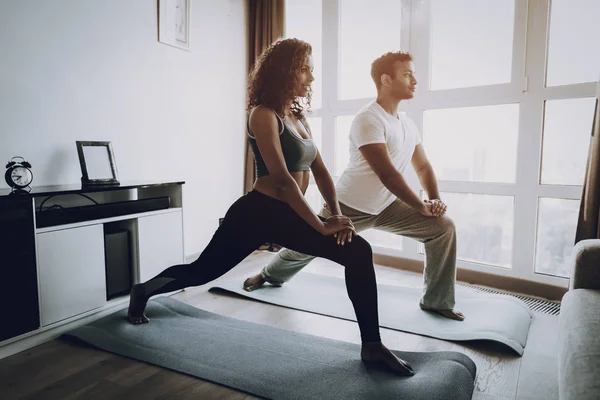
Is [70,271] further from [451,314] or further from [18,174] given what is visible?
[451,314]

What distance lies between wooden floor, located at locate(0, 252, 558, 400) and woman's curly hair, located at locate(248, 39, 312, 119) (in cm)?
106

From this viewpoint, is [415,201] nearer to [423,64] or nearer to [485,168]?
[485,168]

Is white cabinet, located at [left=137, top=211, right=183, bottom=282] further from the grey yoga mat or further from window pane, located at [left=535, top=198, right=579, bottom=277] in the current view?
window pane, located at [left=535, top=198, right=579, bottom=277]

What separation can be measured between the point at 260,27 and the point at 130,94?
4.71 ft

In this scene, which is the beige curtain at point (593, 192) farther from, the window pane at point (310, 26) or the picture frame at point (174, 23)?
the picture frame at point (174, 23)

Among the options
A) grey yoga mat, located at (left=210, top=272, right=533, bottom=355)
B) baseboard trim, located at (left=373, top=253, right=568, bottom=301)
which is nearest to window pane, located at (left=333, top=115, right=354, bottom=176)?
baseboard trim, located at (left=373, top=253, right=568, bottom=301)

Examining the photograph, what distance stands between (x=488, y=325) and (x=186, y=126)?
2.38 meters

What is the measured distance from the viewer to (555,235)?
2.67m

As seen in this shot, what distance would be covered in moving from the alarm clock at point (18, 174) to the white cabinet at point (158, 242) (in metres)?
0.56

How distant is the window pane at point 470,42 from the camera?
2768 millimetres

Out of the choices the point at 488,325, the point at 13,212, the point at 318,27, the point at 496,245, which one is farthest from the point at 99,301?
the point at 318,27

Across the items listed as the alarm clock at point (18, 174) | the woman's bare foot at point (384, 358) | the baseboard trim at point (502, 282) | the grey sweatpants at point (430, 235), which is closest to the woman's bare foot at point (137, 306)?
the alarm clock at point (18, 174)

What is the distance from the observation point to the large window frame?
2604 mm

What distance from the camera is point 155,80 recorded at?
9.75 ft
